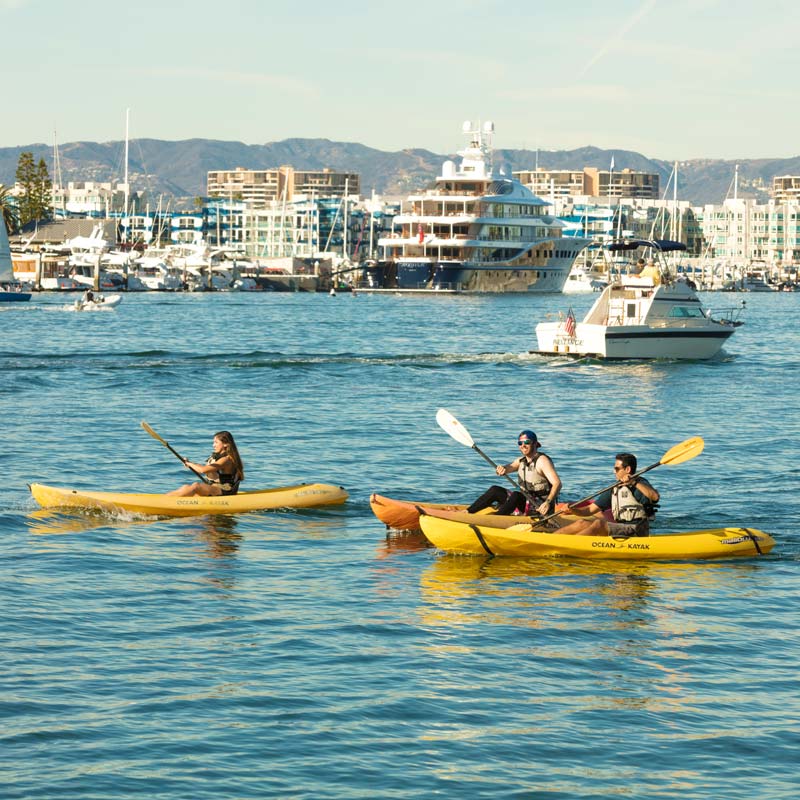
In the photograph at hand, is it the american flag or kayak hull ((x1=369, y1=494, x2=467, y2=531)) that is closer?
kayak hull ((x1=369, y1=494, x2=467, y2=531))

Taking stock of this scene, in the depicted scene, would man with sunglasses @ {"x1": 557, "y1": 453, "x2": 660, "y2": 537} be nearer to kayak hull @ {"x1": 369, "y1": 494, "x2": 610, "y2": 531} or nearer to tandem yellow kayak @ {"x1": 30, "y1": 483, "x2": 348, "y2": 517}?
kayak hull @ {"x1": 369, "y1": 494, "x2": 610, "y2": 531}

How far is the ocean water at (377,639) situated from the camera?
11.6 m

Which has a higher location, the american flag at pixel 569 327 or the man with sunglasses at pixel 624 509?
the american flag at pixel 569 327

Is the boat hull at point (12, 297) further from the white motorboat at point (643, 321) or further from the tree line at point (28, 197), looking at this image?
the tree line at point (28, 197)

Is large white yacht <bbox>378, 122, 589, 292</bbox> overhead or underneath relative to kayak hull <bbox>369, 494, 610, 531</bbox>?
overhead

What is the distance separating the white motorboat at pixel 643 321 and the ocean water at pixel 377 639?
15232mm

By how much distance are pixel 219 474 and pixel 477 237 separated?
4746 inches

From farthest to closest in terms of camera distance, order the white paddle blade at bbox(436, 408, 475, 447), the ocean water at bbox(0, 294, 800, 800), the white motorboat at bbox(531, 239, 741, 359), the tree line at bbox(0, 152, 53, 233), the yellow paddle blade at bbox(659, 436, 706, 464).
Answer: the tree line at bbox(0, 152, 53, 233) → the white motorboat at bbox(531, 239, 741, 359) → the white paddle blade at bbox(436, 408, 475, 447) → the yellow paddle blade at bbox(659, 436, 706, 464) → the ocean water at bbox(0, 294, 800, 800)

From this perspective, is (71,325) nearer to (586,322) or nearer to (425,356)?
(425,356)

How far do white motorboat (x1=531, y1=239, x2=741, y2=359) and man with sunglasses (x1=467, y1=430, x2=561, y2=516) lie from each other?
30.5 m

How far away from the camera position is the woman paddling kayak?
851 inches

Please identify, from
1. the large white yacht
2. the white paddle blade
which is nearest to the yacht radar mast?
the large white yacht

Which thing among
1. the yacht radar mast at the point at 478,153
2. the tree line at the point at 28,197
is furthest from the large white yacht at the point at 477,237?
the tree line at the point at 28,197

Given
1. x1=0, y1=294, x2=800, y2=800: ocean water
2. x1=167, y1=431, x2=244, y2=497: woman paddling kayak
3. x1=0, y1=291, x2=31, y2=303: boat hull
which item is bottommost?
x1=0, y1=294, x2=800, y2=800: ocean water
